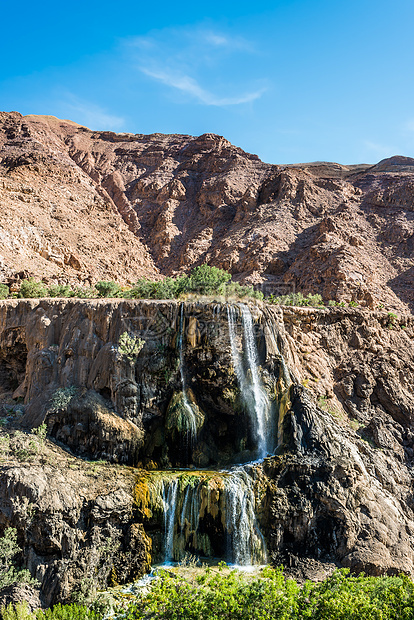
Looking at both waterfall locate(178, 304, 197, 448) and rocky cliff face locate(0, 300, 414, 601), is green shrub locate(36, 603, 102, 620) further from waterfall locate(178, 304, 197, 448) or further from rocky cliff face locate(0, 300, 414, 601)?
waterfall locate(178, 304, 197, 448)

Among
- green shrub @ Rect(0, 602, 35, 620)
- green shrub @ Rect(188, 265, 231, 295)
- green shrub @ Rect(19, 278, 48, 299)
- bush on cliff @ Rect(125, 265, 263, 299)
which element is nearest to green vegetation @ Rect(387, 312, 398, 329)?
bush on cliff @ Rect(125, 265, 263, 299)

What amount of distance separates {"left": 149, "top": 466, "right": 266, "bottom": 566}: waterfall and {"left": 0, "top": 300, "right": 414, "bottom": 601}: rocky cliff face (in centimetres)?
6

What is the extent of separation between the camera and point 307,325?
73.0 ft

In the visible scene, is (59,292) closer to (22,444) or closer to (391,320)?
(22,444)

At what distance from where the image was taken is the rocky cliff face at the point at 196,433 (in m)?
12.5

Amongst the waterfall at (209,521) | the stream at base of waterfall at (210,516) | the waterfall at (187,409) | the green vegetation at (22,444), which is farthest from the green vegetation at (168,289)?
the waterfall at (209,521)

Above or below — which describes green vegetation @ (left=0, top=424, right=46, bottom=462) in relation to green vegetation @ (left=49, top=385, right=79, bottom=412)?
Answer: below

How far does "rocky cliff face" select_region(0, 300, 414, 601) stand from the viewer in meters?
12.5

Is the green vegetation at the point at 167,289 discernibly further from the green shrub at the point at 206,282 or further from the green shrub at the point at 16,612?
the green shrub at the point at 16,612

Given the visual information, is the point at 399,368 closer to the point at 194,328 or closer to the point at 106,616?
the point at 194,328

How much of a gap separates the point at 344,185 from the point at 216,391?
33657 millimetres

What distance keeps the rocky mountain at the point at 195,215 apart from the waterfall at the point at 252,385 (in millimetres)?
13643

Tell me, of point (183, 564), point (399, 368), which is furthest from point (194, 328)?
point (399, 368)

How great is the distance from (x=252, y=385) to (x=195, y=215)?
1222 inches
